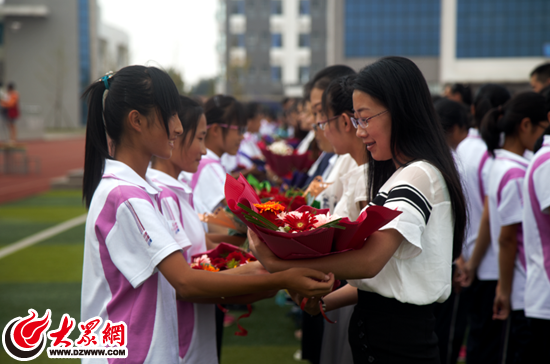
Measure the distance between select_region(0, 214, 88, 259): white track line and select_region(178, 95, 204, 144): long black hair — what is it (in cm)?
569

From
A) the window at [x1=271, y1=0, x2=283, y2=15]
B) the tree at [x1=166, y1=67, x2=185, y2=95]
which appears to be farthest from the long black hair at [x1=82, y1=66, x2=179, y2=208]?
the window at [x1=271, y1=0, x2=283, y2=15]

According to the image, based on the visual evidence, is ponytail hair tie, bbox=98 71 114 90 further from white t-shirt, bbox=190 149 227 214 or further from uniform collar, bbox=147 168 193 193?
white t-shirt, bbox=190 149 227 214

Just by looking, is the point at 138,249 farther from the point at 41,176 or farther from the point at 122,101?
the point at 41,176

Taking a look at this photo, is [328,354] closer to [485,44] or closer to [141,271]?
[141,271]

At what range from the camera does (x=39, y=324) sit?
230 cm

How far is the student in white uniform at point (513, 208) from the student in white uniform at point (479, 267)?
19cm

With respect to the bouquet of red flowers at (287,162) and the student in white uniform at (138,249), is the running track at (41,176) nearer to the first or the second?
the bouquet of red flowers at (287,162)

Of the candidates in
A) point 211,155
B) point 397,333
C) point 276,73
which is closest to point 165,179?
A: point 211,155

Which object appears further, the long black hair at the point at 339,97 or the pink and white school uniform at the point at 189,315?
the long black hair at the point at 339,97

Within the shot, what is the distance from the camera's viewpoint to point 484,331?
343 cm

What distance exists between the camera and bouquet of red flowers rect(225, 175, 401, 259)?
1666 mm

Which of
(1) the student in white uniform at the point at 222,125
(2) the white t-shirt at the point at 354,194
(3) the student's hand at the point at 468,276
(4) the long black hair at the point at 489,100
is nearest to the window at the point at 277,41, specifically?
(4) the long black hair at the point at 489,100

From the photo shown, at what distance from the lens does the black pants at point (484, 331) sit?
11.1ft

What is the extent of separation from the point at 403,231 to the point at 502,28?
52267 millimetres
